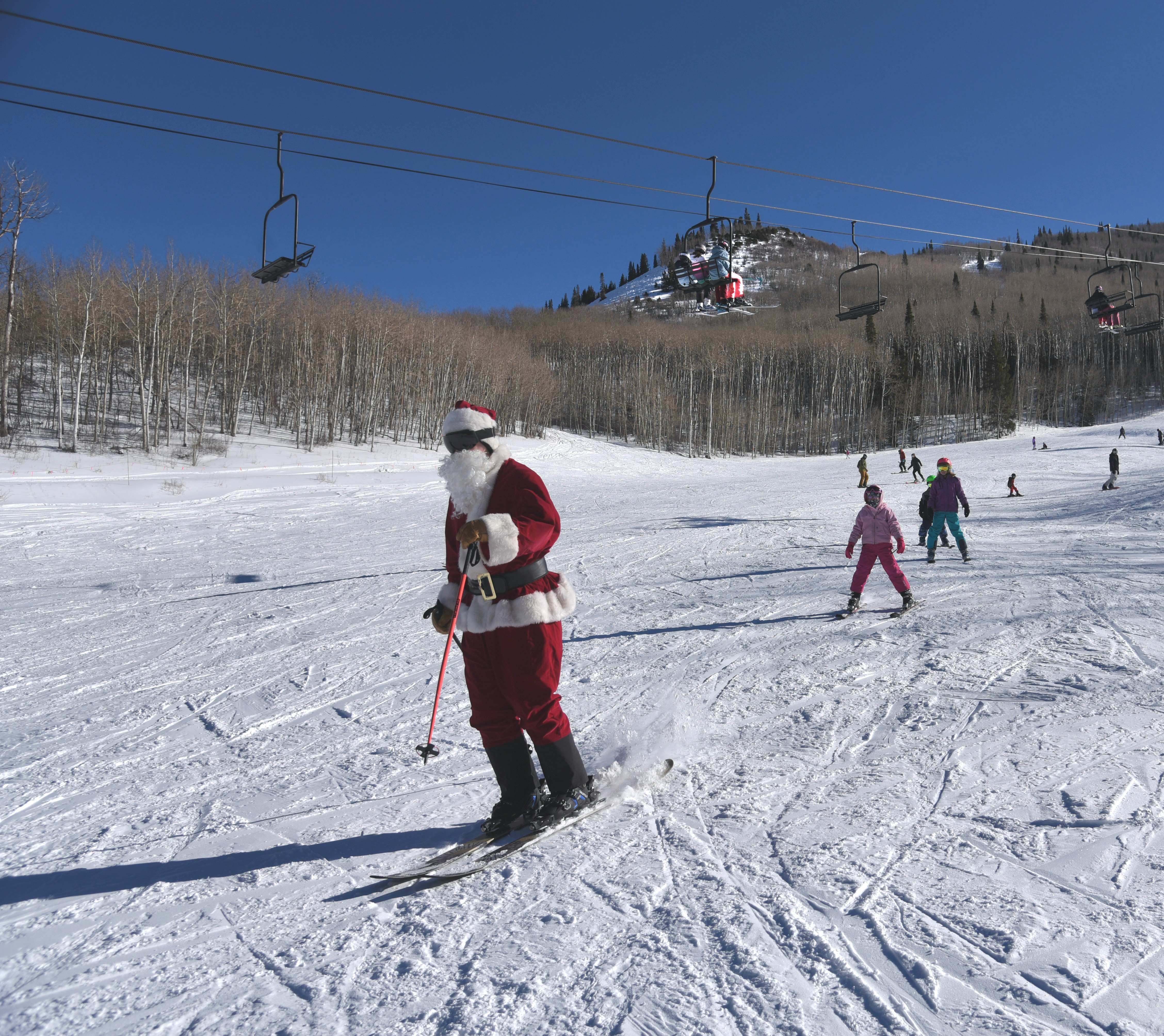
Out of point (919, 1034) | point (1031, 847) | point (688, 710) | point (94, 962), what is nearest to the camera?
point (919, 1034)

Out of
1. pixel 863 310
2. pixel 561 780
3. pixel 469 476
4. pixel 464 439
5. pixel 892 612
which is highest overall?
pixel 863 310

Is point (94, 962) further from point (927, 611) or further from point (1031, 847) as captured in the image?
point (927, 611)

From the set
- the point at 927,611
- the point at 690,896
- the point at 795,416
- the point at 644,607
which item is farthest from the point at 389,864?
the point at 795,416

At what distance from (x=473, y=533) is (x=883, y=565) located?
6067 millimetres

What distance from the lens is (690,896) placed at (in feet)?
8.14

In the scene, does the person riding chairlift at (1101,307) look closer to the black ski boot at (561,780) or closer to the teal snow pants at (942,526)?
the teal snow pants at (942,526)

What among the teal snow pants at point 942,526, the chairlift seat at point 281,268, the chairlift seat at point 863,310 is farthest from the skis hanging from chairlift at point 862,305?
the chairlift seat at point 281,268

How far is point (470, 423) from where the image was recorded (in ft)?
9.43

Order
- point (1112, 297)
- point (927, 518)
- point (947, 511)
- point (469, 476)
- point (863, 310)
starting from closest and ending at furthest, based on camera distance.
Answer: point (469, 476) < point (947, 511) < point (927, 518) < point (863, 310) < point (1112, 297)

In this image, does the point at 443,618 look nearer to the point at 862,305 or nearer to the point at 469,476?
the point at 469,476

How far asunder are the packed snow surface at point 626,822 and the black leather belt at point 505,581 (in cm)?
109

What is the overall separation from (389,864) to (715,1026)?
144 cm

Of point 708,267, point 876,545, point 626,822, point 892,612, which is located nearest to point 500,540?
point 626,822

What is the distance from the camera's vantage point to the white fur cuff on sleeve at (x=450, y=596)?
2848 mm
